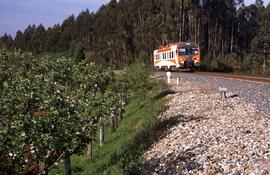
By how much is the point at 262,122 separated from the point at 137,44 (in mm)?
73592

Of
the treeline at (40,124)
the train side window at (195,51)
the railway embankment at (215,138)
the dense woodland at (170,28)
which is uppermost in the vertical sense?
the dense woodland at (170,28)

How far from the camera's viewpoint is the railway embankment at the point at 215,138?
10734 mm

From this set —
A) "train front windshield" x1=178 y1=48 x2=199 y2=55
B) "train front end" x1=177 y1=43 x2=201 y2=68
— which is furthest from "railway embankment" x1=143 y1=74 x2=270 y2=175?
"train front windshield" x1=178 y1=48 x2=199 y2=55

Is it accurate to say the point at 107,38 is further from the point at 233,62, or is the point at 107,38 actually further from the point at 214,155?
the point at 214,155

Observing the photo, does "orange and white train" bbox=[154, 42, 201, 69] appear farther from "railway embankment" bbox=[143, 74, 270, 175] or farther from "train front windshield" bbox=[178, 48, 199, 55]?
"railway embankment" bbox=[143, 74, 270, 175]

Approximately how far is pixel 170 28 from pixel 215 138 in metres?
66.7

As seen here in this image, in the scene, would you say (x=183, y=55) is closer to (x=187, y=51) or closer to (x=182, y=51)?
(x=182, y=51)

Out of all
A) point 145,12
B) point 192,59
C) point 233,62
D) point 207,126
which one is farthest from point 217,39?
point 207,126

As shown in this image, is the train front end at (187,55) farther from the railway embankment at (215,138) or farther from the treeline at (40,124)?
the treeline at (40,124)

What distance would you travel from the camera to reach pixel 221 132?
13.6m

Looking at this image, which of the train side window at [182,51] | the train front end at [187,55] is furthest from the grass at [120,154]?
the train side window at [182,51]

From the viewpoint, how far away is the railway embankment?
35.2 ft

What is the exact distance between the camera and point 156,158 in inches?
518

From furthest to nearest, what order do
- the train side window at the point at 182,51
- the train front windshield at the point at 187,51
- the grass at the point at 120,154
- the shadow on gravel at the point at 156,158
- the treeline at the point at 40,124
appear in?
the train front windshield at the point at 187,51 → the train side window at the point at 182,51 → the grass at the point at 120,154 → the shadow on gravel at the point at 156,158 → the treeline at the point at 40,124
